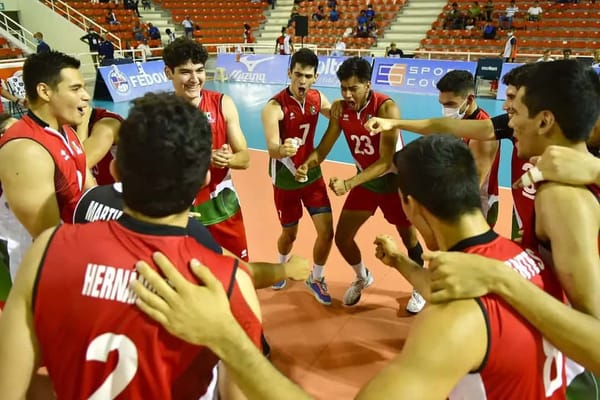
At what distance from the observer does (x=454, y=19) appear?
20141mm

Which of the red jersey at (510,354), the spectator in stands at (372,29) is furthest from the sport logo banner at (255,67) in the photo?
the red jersey at (510,354)

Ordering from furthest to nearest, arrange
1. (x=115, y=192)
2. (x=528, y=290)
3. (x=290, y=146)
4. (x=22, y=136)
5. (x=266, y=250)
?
1. (x=266, y=250)
2. (x=290, y=146)
3. (x=22, y=136)
4. (x=115, y=192)
5. (x=528, y=290)

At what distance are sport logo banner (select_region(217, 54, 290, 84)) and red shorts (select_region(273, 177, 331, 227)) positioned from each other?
13.1 meters

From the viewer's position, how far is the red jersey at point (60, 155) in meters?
2.67

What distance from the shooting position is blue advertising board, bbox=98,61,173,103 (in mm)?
14414

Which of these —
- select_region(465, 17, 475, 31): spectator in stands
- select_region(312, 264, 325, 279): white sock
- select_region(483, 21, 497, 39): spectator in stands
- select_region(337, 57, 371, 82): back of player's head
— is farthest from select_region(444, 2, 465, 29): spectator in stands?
select_region(312, 264, 325, 279): white sock

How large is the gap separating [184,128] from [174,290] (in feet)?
1.54

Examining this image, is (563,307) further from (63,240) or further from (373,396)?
(63,240)

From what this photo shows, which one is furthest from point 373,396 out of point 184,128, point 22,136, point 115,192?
point 22,136

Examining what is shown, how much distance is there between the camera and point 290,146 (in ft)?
12.5

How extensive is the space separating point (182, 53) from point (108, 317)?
2797mm

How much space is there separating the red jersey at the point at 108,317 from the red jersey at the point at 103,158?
236 centimetres

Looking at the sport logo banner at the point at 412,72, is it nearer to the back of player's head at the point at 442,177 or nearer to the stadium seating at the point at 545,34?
the stadium seating at the point at 545,34

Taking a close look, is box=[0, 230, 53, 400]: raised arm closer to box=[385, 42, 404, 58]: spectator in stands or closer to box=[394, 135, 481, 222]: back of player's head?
box=[394, 135, 481, 222]: back of player's head
